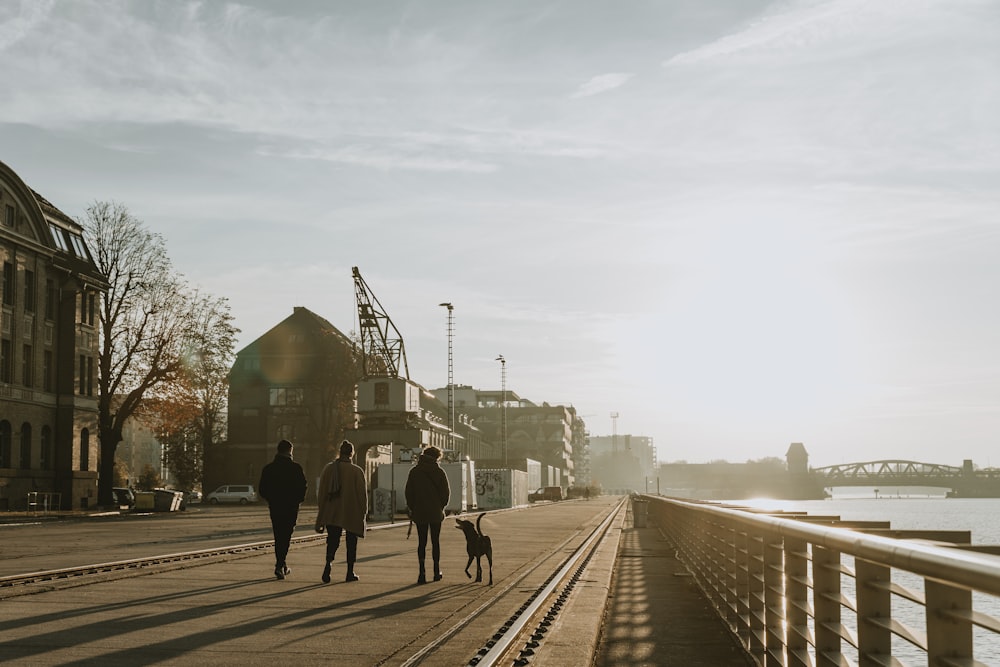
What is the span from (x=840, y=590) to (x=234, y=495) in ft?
275

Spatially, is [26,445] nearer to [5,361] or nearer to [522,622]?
[5,361]

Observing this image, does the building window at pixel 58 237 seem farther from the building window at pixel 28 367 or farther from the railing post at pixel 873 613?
the railing post at pixel 873 613

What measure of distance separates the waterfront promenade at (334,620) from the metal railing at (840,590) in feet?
2.18

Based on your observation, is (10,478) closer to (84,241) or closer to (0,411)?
(0,411)

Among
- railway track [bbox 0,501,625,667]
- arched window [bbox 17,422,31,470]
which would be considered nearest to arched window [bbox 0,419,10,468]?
arched window [bbox 17,422,31,470]

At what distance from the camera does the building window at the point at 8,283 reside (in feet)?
183

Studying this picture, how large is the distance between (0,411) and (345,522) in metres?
43.9

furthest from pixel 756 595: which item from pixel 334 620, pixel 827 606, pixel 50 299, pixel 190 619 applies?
pixel 50 299

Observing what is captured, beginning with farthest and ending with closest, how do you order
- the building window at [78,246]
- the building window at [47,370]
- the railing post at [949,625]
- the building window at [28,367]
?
the building window at [78,246], the building window at [47,370], the building window at [28,367], the railing post at [949,625]

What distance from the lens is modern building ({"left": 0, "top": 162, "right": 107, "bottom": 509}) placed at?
182 feet

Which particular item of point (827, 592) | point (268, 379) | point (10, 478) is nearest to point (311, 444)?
point (268, 379)

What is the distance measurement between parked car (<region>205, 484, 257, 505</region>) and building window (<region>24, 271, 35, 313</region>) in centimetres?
3047

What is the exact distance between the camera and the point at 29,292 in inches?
2297

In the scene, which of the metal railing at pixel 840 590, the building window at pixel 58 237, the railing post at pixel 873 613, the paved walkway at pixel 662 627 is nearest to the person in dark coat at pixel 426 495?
the paved walkway at pixel 662 627
